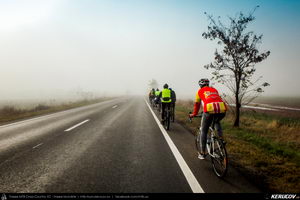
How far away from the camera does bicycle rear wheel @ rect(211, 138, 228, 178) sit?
3.07m

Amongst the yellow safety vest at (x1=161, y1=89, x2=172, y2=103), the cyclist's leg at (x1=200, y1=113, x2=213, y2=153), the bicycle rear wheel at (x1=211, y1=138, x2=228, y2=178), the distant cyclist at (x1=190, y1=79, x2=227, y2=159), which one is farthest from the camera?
the yellow safety vest at (x1=161, y1=89, x2=172, y2=103)

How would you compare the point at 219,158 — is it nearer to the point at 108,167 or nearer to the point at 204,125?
the point at 204,125

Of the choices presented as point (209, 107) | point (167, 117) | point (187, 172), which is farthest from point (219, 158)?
point (167, 117)

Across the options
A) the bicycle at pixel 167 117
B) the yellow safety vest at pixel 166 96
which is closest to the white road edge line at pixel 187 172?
the bicycle at pixel 167 117

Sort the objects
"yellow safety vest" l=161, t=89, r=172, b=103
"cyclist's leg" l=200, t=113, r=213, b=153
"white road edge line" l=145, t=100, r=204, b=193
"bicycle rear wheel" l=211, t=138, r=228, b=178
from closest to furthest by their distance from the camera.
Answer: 1. "white road edge line" l=145, t=100, r=204, b=193
2. "bicycle rear wheel" l=211, t=138, r=228, b=178
3. "cyclist's leg" l=200, t=113, r=213, b=153
4. "yellow safety vest" l=161, t=89, r=172, b=103

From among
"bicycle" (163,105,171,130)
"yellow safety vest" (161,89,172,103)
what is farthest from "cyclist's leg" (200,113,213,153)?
"yellow safety vest" (161,89,172,103)

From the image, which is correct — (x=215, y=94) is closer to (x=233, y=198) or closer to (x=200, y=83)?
(x=200, y=83)

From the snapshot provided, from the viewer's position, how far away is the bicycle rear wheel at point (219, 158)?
3.07 metres

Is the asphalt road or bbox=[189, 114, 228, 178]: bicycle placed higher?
bbox=[189, 114, 228, 178]: bicycle

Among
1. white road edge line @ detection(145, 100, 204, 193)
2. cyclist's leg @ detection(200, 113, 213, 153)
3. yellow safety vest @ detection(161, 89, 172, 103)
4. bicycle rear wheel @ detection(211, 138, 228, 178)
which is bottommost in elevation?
white road edge line @ detection(145, 100, 204, 193)

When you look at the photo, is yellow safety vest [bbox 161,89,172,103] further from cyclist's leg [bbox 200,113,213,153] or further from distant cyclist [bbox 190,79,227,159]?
cyclist's leg [bbox 200,113,213,153]

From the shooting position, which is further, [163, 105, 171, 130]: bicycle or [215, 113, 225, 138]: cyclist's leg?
[163, 105, 171, 130]: bicycle

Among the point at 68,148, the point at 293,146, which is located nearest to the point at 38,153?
the point at 68,148

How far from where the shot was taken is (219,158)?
10.8 ft
